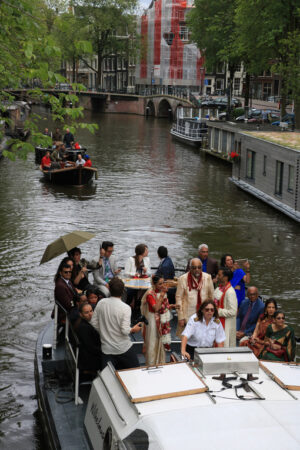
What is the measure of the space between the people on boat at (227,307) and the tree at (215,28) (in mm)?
48530


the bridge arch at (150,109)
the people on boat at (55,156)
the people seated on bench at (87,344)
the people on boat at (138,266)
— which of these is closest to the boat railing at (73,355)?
the people seated on bench at (87,344)

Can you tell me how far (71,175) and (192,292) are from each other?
73.1ft

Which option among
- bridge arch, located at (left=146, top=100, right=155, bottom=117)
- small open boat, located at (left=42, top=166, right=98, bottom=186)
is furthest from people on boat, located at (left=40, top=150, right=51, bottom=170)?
bridge arch, located at (left=146, top=100, right=155, bottom=117)

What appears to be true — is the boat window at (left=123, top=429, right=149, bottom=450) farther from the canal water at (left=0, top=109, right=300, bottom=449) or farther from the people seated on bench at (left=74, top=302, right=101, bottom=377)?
the canal water at (left=0, top=109, right=300, bottom=449)

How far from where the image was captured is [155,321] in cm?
861

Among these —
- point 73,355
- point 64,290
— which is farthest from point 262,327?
point 64,290

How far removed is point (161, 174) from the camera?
3553 centimetres

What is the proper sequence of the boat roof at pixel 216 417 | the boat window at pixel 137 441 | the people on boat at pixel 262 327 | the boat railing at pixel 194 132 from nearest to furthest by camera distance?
the boat roof at pixel 216 417
the boat window at pixel 137 441
the people on boat at pixel 262 327
the boat railing at pixel 194 132

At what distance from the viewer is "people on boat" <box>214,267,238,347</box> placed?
864 centimetres

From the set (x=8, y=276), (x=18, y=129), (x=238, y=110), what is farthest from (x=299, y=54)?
(x=8, y=276)

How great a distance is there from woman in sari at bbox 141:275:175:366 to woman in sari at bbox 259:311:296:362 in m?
1.34

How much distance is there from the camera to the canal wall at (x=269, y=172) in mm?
24562

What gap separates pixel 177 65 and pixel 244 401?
9345 cm

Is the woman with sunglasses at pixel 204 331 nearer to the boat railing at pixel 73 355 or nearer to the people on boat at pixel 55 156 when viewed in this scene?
the boat railing at pixel 73 355
